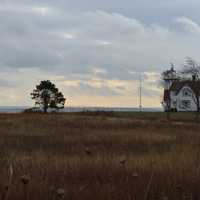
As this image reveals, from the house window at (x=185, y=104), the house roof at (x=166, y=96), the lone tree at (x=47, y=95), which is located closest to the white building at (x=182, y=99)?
the house window at (x=185, y=104)

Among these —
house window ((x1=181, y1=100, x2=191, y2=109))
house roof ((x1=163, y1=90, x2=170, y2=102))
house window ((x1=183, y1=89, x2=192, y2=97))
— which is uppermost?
house window ((x1=183, y1=89, x2=192, y2=97))

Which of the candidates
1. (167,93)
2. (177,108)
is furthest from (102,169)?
(177,108)

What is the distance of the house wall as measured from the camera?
9712 cm

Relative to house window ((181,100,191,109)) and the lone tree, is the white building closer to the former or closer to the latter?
house window ((181,100,191,109))

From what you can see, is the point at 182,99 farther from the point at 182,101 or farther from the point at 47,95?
the point at 47,95

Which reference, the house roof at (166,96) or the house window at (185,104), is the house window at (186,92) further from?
the house roof at (166,96)

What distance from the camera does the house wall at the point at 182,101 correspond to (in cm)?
9712

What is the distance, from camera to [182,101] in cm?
9856

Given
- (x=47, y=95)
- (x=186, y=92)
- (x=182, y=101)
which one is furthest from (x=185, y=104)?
(x=47, y=95)

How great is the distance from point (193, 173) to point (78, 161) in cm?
241

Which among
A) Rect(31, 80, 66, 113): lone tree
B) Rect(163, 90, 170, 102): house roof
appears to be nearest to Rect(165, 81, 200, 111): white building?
Rect(163, 90, 170, 102): house roof

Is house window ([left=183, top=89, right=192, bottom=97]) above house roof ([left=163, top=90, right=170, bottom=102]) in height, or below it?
above

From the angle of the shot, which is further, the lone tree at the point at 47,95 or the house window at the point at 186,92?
the house window at the point at 186,92

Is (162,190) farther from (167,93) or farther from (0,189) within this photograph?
(167,93)
